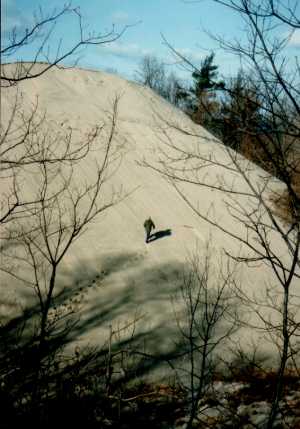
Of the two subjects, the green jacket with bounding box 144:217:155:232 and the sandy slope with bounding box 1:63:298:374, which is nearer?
the sandy slope with bounding box 1:63:298:374

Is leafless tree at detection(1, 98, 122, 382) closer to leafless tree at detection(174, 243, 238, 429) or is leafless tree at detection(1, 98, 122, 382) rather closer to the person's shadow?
the person's shadow

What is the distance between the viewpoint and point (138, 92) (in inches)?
1050

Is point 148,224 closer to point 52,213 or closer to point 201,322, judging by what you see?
point 52,213

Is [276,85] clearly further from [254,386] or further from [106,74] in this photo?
[106,74]

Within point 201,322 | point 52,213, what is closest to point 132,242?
point 52,213

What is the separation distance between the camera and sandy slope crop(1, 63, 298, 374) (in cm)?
1180

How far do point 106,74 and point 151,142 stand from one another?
10.3m

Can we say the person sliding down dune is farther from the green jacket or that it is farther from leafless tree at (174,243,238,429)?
leafless tree at (174,243,238,429)


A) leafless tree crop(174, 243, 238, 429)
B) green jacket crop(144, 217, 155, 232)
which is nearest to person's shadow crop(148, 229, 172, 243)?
green jacket crop(144, 217, 155, 232)

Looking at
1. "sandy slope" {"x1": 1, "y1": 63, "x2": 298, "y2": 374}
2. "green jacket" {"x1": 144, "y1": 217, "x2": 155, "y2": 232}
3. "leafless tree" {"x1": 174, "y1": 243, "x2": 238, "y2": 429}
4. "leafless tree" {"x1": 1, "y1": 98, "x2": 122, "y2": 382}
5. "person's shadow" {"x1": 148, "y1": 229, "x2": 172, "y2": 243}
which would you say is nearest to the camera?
"leafless tree" {"x1": 174, "y1": 243, "x2": 238, "y2": 429}

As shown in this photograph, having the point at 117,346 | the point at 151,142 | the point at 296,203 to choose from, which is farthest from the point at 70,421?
the point at 151,142

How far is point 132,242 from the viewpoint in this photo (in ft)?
50.2

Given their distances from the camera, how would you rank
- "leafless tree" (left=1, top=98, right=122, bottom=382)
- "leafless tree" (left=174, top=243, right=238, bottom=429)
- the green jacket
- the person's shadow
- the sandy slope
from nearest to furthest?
1. "leafless tree" (left=174, top=243, right=238, bottom=429)
2. the sandy slope
3. "leafless tree" (left=1, top=98, right=122, bottom=382)
4. the green jacket
5. the person's shadow

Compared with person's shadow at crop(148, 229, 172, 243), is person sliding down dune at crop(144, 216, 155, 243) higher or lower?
higher
